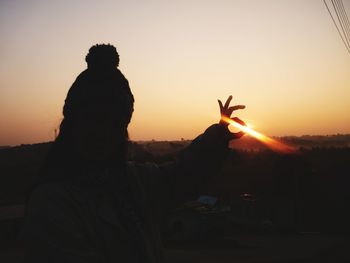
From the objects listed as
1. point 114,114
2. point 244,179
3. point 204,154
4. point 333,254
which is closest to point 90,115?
point 114,114

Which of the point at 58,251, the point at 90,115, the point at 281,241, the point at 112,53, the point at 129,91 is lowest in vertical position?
the point at 281,241

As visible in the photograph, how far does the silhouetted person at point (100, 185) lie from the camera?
1820mm

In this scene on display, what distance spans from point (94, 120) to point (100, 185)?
32 centimetres

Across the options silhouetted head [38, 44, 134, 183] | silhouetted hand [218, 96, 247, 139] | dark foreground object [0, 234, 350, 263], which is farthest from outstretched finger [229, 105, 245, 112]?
dark foreground object [0, 234, 350, 263]

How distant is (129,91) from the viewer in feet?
7.78

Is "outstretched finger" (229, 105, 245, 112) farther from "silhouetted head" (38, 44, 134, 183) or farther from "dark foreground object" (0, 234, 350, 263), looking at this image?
"dark foreground object" (0, 234, 350, 263)

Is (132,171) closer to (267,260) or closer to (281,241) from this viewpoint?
(267,260)

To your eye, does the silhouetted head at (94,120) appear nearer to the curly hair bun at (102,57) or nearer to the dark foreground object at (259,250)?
the curly hair bun at (102,57)

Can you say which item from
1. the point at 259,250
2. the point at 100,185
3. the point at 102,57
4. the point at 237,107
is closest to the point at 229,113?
the point at 237,107

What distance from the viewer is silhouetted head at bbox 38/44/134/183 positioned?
213cm

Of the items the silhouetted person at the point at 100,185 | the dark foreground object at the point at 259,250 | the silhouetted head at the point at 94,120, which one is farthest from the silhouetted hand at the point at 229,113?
the dark foreground object at the point at 259,250

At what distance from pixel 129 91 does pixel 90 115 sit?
312 mm

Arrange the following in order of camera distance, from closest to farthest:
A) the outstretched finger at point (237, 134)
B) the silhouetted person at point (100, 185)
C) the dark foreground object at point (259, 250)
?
the silhouetted person at point (100, 185) < the outstretched finger at point (237, 134) < the dark foreground object at point (259, 250)

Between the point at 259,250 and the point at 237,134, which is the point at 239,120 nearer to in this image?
the point at 237,134
